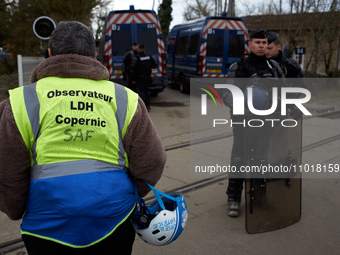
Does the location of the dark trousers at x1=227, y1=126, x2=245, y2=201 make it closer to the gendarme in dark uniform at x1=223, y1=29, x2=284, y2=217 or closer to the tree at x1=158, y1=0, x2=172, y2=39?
the gendarme in dark uniform at x1=223, y1=29, x2=284, y2=217

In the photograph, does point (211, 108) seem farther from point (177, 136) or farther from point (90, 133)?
point (90, 133)

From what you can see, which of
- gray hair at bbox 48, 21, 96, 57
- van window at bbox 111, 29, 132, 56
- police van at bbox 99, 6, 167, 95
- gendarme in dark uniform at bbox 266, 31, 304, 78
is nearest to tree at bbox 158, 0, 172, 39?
police van at bbox 99, 6, 167, 95

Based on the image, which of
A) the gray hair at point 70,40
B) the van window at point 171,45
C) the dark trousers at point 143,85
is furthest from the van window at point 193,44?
the gray hair at point 70,40

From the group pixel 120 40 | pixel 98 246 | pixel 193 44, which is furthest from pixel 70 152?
pixel 193 44

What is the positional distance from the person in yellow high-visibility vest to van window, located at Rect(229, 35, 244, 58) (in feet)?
40.6

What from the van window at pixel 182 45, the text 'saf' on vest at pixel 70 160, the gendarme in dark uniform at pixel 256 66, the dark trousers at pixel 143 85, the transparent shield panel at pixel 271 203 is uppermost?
the van window at pixel 182 45

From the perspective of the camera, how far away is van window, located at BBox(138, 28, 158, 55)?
12.0 m

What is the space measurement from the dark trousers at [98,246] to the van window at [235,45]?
41.0ft

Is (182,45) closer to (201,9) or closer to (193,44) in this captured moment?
(193,44)

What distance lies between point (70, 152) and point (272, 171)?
2.41 meters

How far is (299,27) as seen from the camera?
16.5m

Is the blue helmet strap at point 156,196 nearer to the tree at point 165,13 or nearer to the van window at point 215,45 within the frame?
the van window at point 215,45

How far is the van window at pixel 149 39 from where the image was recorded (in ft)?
39.4

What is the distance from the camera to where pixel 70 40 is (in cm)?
181
